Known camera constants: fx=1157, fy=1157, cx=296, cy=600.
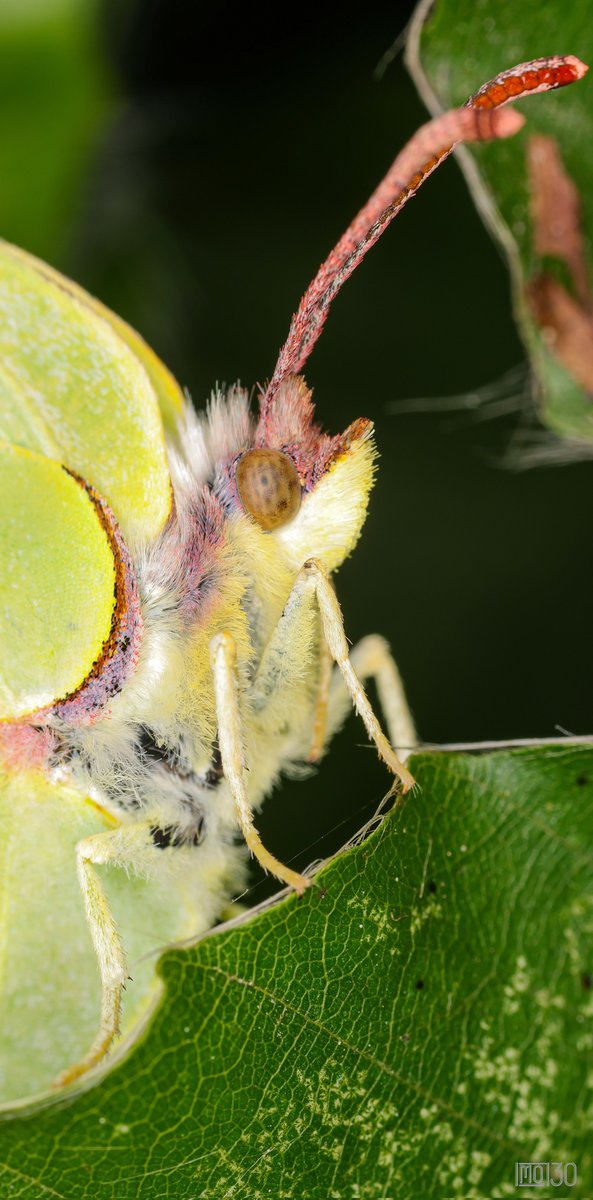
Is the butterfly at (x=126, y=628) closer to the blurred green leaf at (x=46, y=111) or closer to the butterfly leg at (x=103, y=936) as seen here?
the butterfly leg at (x=103, y=936)

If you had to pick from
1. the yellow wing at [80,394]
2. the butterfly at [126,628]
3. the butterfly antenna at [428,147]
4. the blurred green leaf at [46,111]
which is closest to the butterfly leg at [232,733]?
the butterfly at [126,628]

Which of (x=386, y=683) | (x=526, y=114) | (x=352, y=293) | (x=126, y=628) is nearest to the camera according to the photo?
(x=126, y=628)

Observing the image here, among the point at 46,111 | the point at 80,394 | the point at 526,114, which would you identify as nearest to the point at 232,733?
the point at 80,394

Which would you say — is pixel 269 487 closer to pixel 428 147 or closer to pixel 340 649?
pixel 340 649

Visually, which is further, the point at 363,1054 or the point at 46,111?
the point at 46,111

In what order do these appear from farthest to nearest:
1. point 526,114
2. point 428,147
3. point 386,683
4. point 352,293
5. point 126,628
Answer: point 352,293
point 386,683
point 526,114
point 126,628
point 428,147

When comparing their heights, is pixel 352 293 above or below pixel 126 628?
above

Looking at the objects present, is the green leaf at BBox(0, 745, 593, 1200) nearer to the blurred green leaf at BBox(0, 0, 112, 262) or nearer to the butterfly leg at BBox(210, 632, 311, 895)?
the butterfly leg at BBox(210, 632, 311, 895)
